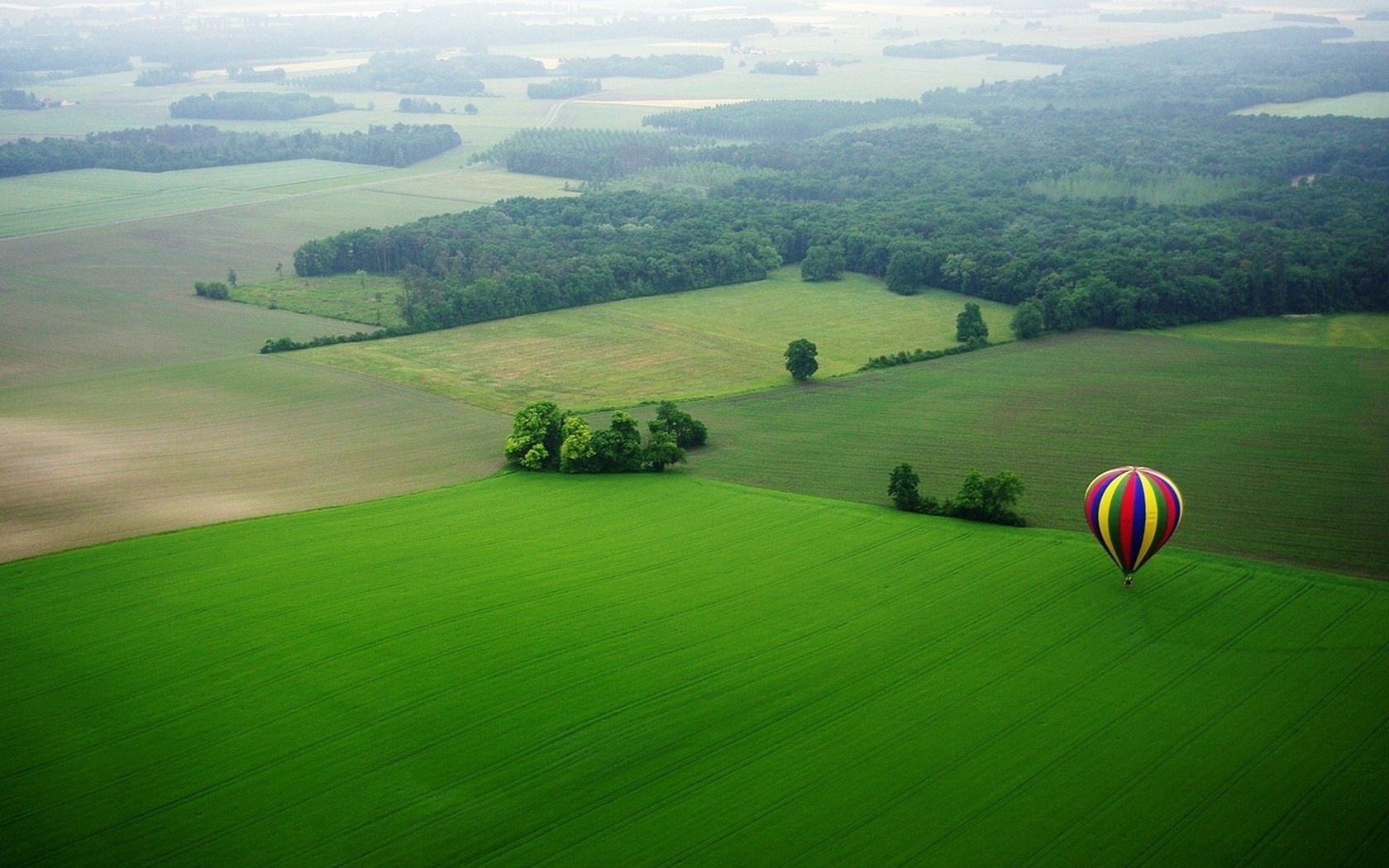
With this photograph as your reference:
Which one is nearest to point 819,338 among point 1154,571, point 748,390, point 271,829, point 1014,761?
point 748,390

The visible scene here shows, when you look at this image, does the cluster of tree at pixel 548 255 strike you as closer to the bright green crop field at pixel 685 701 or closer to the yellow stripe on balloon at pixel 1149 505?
Result: the bright green crop field at pixel 685 701

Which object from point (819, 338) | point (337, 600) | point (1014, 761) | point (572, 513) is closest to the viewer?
point (1014, 761)

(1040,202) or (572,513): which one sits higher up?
(1040,202)

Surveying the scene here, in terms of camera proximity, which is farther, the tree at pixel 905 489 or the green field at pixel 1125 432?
the tree at pixel 905 489

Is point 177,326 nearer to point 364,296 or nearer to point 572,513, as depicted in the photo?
point 364,296

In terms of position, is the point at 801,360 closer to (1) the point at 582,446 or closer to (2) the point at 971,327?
(2) the point at 971,327

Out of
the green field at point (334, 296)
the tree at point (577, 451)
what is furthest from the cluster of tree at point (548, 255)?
the tree at point (577, 451)
